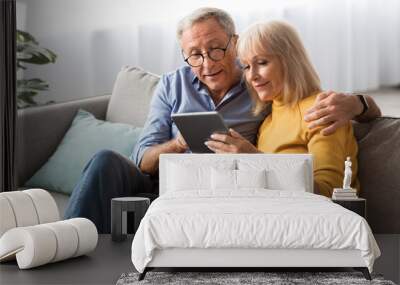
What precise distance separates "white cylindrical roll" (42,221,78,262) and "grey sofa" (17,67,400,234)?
49.8 inches

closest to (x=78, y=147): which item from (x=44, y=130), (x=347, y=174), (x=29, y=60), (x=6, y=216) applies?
(x=44, y=130)

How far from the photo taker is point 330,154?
458 cm

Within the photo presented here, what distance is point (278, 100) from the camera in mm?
4840

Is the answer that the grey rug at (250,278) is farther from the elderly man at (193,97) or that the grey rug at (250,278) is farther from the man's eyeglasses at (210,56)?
the man's eyeglasses at (210,56)

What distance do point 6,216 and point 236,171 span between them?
121 centimetres

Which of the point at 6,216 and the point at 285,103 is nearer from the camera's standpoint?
the point at 6,216

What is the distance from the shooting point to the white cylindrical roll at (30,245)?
380cm

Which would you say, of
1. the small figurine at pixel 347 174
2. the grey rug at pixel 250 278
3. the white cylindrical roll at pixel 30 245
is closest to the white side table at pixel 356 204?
the small figurine at pixel 347 174

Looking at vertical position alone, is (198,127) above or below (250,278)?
above

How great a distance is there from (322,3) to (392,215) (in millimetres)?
1798

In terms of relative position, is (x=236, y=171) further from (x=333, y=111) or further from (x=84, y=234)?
(x=84, y=234)

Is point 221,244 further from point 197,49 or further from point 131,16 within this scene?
point 131,16

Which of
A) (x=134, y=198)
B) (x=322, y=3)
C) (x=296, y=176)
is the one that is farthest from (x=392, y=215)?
(x=322, y=3)

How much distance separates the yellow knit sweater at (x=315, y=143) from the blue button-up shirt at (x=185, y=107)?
22cm
